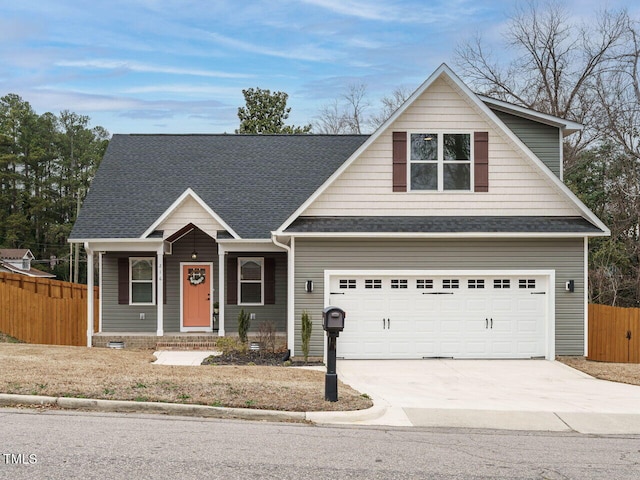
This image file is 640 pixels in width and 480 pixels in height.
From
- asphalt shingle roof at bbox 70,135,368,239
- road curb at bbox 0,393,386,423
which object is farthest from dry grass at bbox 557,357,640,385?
asphalt shingle roof at bbox 70,135,368,239

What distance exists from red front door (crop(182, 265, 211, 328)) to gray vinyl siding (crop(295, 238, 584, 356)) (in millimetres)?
A: 5036

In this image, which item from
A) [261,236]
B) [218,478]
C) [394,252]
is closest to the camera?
[218,478]

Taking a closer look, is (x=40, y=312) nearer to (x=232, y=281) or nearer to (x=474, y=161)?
(x=232, y=281)

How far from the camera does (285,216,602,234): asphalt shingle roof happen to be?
1647cm

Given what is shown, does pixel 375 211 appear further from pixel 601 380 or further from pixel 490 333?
pixel 601 380

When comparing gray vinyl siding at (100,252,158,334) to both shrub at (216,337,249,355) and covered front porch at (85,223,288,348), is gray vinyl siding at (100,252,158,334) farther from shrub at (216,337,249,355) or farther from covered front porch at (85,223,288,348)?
shrub at (216,337,249,355)

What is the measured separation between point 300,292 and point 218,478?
411 inches

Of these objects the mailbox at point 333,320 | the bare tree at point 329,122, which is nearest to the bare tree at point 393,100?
the bare tree at point 329,122

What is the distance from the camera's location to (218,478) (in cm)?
Answer: 643

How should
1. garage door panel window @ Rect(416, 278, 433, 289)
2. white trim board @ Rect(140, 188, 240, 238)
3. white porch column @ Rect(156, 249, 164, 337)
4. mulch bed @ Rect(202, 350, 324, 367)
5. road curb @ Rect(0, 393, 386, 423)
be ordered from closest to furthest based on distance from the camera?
road curb @ Rect(0, 393, 386, 423), mulch bed @ Rect(202, 350, 324, 367), garage door panel window @ Rect(416, 278, 433, 289), white trim board @ Rect(140, 188, 240, 238), white porch column @ Rect(156, 249, 164, 337)

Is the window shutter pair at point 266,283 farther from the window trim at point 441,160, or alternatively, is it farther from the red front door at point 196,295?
the window trim at point 441,160

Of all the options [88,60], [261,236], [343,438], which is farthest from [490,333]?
[88,60]

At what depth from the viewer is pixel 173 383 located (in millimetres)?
11070

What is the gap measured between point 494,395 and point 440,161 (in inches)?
262
